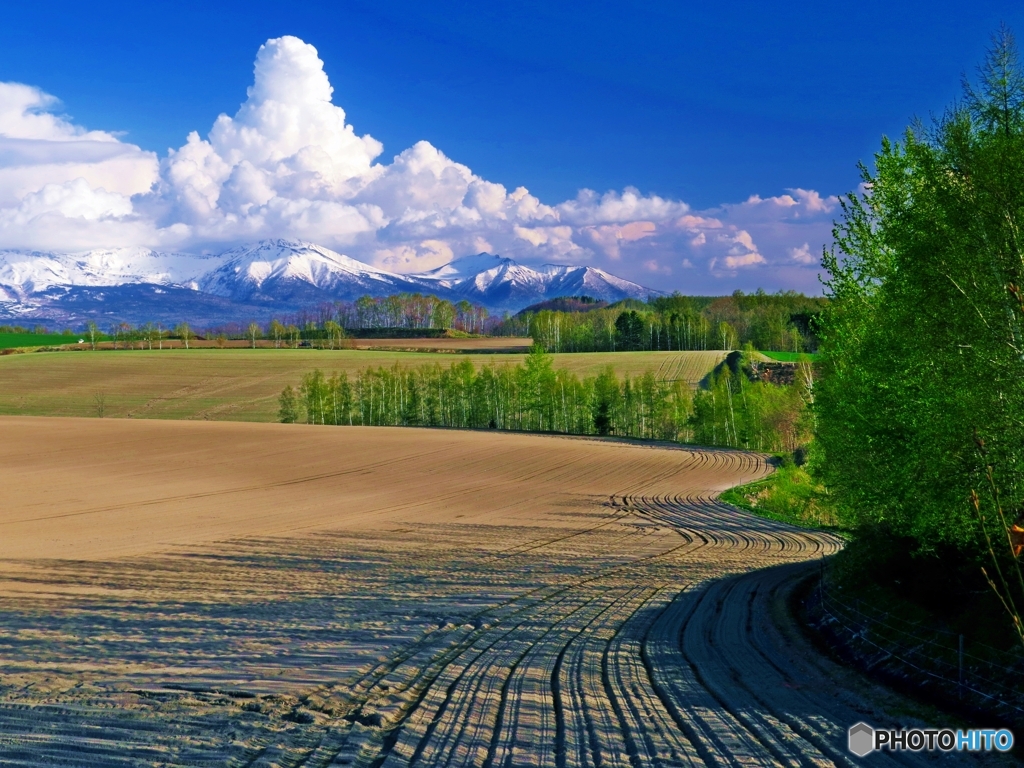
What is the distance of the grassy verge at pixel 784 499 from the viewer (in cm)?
4018

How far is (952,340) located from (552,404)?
8388 cm

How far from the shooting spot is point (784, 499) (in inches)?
1825

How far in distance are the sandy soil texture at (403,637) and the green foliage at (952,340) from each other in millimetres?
3631

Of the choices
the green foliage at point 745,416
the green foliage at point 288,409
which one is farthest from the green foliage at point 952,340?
the green foliage at point 288,409

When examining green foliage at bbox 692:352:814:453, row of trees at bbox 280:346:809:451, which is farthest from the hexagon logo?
row of trees at bbox 280:346:809:451

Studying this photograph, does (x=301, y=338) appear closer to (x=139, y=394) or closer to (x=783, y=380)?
(x=139, y=394)

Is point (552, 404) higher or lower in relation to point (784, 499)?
higher

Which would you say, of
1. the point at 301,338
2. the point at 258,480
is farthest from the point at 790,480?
the point at 301,338

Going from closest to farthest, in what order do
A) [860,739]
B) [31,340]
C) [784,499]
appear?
[860,739]
[784,499]
[31,340]

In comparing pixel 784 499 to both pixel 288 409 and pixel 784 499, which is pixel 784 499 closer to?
pixel 784 499

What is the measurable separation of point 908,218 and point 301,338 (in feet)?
637

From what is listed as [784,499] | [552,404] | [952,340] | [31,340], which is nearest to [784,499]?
[784,499]

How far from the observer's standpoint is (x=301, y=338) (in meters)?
199

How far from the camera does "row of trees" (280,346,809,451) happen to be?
87000 mm
